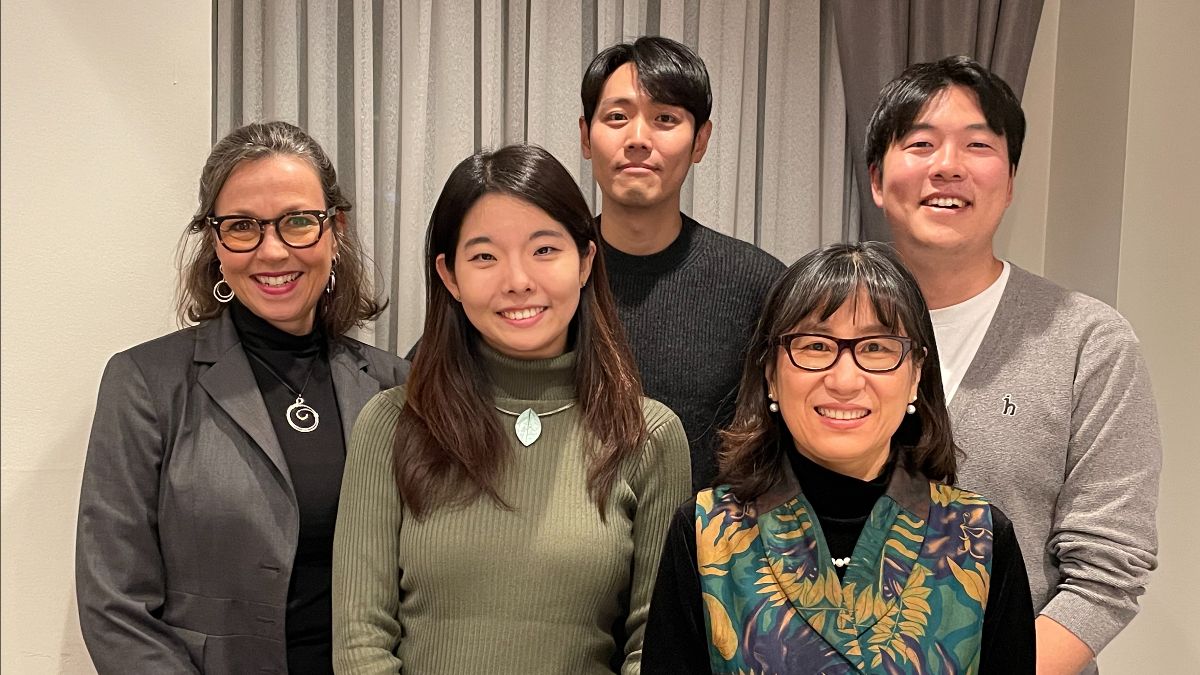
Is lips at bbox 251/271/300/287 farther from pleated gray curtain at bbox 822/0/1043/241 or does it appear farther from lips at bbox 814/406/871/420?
pleated gray curtain at bbox 822/0/1043/241

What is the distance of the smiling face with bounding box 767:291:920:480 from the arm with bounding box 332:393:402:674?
62 cm

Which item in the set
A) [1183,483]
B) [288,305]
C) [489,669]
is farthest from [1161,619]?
[288,305]

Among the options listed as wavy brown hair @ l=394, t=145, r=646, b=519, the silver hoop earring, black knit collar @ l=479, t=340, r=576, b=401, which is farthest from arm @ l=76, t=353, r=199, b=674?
black knit collar @ l=479, t=340, r=576, b=401

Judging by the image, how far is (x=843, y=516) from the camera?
5.02 ft

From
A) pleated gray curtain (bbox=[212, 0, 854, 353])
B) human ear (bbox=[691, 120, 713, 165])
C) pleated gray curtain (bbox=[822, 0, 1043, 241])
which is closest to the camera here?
human ear (bbox=[691, 120, 713, 165])

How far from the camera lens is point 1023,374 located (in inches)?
74.0

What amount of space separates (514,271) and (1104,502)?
1030mm

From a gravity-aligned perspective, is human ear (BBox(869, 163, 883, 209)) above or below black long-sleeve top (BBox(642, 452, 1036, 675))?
above

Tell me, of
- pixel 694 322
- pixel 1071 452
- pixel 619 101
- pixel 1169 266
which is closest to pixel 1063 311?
pixel 1071 452

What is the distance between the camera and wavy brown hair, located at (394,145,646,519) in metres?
1.67

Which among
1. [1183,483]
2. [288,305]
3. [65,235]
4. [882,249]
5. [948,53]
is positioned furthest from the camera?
[948,53]

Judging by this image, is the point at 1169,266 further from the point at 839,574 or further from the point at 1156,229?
the point at 839,574

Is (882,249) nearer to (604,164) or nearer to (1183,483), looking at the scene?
(604,164)

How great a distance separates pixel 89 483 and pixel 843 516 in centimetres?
120
